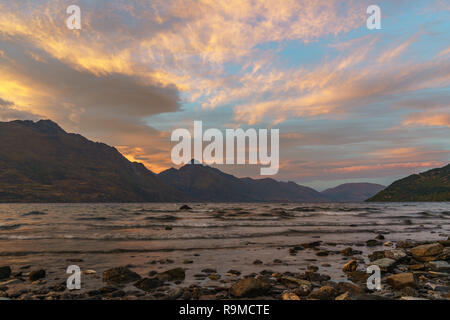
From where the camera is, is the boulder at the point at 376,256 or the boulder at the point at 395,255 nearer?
the boulder at the point at 395,255

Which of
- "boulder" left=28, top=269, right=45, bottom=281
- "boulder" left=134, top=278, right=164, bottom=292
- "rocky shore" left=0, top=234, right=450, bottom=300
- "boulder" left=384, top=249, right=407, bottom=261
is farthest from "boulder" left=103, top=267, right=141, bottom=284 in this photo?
"boulder" left=384, top=249, right=407, bottom=261

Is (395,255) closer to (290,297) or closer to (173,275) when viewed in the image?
(290,297)

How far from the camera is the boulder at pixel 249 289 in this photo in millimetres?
10789

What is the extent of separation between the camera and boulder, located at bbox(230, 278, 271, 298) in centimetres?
1079

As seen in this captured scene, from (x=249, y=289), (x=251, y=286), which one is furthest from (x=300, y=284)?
(x=249, y=289)

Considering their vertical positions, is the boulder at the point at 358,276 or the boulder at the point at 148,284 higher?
the boulder at the point at 148,284

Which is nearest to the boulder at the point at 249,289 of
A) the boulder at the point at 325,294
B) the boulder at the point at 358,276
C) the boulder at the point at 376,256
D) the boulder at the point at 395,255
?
the boulder at the point at 325,294

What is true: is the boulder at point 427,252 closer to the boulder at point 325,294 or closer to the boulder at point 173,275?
the boulder at point 325,294

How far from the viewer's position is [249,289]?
10875 mm

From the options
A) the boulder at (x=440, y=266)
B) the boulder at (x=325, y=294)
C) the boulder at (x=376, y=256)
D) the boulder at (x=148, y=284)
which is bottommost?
the boulder at (x=376, y=256)

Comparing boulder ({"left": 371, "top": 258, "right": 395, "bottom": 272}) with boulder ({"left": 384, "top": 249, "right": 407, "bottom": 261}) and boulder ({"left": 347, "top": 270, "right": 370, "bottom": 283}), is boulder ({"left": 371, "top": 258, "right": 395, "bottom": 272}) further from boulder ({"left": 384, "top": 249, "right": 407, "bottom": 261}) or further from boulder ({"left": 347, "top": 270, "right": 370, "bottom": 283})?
boulder ({"left": 347, "top": 270, "right": 370, "bottom": 283})
